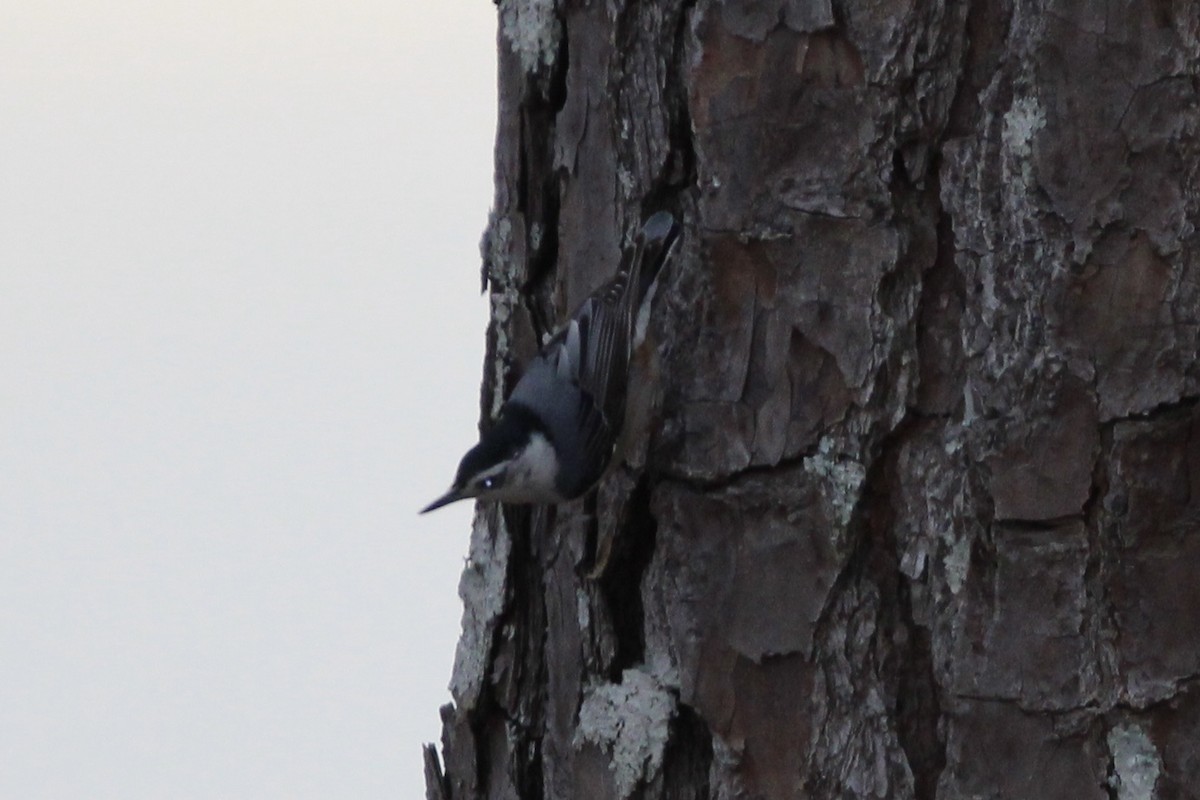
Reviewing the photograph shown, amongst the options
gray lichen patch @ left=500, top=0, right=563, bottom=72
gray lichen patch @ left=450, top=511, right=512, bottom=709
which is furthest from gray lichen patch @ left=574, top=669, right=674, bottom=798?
gray lichen patch @ left=500, top=0, right=563, bottom=72

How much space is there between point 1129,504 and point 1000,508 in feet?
0.41

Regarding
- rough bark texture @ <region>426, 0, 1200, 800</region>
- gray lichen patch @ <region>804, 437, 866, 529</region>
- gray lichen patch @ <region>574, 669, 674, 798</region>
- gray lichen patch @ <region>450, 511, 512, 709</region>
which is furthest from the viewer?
gray lichen patch @ <region>450, 511, 512, 709</region>

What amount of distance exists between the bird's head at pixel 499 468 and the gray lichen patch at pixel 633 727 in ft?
1.05

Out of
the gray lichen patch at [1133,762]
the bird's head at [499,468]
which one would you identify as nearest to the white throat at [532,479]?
the bird's head at [499,468]

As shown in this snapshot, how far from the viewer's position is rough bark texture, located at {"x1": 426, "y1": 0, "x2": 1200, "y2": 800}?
1459 millimetres

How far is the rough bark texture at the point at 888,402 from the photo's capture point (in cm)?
146

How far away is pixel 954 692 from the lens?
1536 millimetres

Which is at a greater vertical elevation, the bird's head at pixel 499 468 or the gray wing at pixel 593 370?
the gray wing at pixel 593 370

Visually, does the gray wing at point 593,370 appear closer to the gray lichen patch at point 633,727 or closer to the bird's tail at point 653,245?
the bird's tail at point 653,245

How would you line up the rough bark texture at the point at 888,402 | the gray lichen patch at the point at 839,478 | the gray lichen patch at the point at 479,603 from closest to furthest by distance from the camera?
the rough bark texture at the point at 888,402
the gray lichen patch at the point at 839,478
the gray lichen patch at the point at 479,603

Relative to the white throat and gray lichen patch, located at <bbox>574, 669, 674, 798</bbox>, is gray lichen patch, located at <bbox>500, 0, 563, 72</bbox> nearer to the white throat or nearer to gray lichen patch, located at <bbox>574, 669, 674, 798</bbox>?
the white throat

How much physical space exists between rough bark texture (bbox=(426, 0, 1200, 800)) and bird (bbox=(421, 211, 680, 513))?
0.04 m

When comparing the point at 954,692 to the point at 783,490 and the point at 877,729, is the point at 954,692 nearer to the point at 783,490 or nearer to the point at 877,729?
the point at 877,729

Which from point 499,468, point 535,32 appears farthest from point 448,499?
point 535,32
